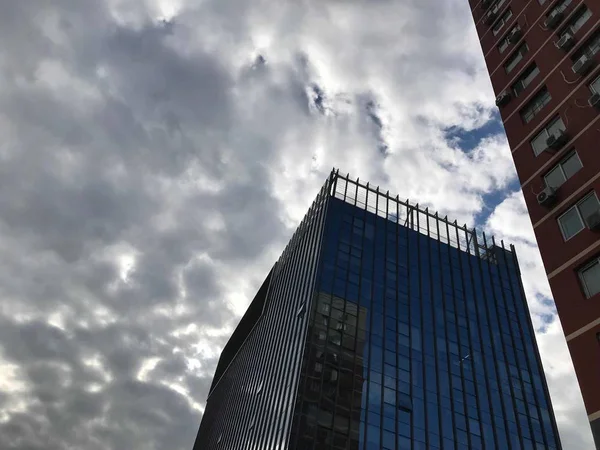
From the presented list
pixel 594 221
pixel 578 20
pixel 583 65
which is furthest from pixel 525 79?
pixel 594 221

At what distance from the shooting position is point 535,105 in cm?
2892

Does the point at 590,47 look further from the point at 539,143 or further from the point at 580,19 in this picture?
the point at 539,143

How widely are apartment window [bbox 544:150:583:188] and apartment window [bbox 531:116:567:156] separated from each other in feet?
5.88

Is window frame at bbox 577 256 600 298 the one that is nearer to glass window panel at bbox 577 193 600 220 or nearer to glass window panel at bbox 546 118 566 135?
glass window panel at bbox 577 193 600 220

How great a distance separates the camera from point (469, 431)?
51.6m

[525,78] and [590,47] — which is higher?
[525,78]

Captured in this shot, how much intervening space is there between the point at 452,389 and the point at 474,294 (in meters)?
17.0

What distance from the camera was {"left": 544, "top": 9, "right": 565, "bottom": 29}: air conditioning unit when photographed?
94.7 feet

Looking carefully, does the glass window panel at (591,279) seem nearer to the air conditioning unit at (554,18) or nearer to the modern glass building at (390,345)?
the air conditioning unit at (554,18)

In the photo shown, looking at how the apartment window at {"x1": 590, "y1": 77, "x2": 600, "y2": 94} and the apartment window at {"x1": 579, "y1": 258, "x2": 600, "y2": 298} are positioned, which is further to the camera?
the apartment window at {"x1": 590, "y1": 77, "x2": 600, "y2": 94}

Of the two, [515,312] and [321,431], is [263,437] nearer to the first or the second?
[321,431]

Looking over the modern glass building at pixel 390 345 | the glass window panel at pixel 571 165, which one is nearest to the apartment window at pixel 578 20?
the glass window panel at pixel 571 165

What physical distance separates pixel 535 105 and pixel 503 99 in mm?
2667

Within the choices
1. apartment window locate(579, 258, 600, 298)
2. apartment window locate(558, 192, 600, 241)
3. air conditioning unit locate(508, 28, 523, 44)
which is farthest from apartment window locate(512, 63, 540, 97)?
apartment window locate(579, 258, 600, 298)
